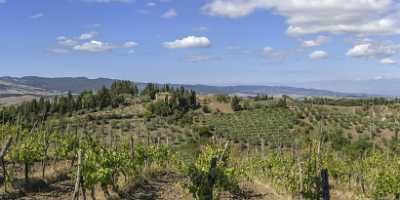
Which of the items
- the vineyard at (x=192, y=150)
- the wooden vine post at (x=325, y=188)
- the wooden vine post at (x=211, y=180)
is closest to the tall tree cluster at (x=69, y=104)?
the vineyard at (x=192, y=150)

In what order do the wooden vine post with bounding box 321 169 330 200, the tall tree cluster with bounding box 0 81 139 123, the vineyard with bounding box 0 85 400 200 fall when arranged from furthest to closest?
the tall tree cluster with bounding box 0 81 139 123, the vineyard with bounding box 0 85 400 200, the wooden vine post with bounding box 321 169 330 200

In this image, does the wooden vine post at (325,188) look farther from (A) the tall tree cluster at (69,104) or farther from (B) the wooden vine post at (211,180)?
(A) the tall tree cluster at (69,104)

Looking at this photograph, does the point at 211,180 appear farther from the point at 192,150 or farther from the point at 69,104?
the point at 69,104

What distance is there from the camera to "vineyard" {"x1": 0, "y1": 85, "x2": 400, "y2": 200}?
19.0m

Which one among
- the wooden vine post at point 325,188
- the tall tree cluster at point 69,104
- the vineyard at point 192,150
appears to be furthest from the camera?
the tall tree cluster at point 69,104

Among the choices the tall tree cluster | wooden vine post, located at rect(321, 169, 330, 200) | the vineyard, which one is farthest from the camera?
the tall tree cluster

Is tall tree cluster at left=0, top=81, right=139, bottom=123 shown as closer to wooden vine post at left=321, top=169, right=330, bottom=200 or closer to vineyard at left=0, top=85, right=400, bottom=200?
vineyard at left=0, top=85, right=400, bottom=200

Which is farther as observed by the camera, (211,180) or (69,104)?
(69,104)

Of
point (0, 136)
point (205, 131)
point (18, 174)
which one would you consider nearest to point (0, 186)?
point (18, 174)

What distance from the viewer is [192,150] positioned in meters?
42.6

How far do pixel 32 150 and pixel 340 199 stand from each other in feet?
49.8

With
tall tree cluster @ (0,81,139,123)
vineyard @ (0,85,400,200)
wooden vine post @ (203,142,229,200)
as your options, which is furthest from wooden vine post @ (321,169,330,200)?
tall tree cluster @ (0,81,139,123)

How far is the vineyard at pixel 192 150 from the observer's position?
18953 mm

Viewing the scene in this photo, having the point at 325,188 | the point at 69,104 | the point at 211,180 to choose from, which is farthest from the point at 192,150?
the point at 69,104
